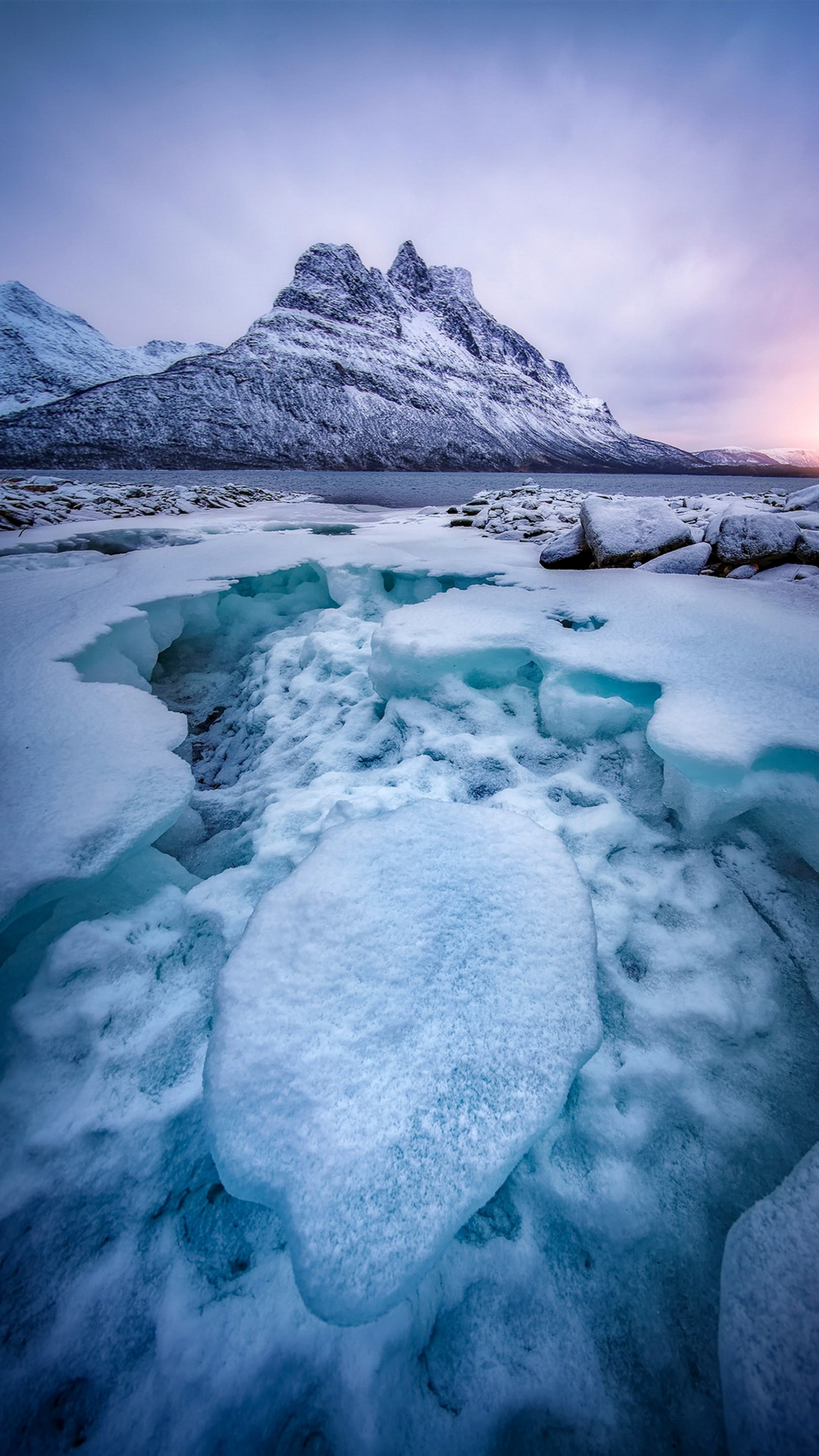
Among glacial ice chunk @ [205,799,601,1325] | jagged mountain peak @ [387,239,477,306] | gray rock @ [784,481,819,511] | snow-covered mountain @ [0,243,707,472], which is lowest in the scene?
glacial ice chunk @ [205,799,601,1325]

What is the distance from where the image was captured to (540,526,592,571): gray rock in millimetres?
3705

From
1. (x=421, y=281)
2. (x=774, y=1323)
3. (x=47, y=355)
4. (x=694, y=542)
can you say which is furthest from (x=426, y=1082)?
(x=421, y=281)

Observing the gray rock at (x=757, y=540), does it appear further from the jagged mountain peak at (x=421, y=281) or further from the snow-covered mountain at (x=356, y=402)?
the jagged mountain peak at (x=421, y=281)

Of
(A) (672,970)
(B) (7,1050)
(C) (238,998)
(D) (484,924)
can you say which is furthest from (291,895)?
(A) (672,970)

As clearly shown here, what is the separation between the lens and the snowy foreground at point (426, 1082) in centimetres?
81

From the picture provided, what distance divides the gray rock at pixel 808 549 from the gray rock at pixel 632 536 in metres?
0.66

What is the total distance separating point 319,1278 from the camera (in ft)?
2.59

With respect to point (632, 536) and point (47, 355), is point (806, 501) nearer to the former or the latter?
point (632, 536)

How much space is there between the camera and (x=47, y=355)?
203 feet

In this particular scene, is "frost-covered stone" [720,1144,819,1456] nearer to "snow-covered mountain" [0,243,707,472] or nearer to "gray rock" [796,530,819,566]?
"gray rock" [796,530,819,566]

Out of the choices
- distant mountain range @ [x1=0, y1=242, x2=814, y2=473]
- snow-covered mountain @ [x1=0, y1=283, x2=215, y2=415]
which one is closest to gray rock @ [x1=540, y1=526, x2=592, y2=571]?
distant mountain range @ [x1=0, y1=242, x2=814, y2=473]

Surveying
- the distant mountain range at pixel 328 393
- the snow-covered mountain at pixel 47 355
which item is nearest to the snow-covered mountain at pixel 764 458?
the distant mountain range at pixel 328 393

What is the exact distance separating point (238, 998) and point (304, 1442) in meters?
0.67

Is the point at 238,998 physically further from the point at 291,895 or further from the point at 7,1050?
the point at 7,1050
